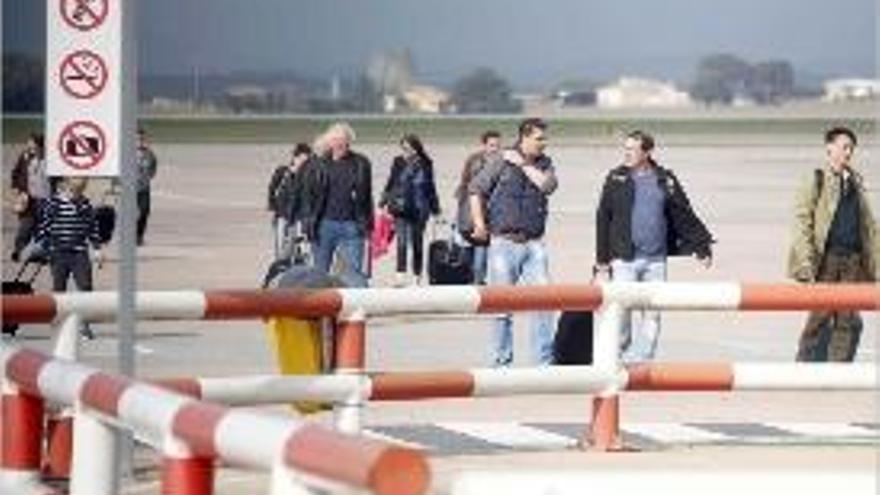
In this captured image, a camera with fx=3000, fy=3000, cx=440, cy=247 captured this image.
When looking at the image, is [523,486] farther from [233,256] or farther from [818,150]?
[818,150]

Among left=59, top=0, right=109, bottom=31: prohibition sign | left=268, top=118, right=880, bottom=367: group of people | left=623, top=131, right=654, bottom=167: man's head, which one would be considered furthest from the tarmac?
left=59, top=0, right=109, bottom=31: prohibition sign

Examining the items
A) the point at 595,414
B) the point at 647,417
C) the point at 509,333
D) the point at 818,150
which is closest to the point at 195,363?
the point at 509,333

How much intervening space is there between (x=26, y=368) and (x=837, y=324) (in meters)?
10.9

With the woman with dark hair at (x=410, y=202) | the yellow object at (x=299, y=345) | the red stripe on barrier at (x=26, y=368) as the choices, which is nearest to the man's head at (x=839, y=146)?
the yellow object at (x=299, y=345)

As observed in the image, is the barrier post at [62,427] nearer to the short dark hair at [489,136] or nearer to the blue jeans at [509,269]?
the blue jeans at [509,269]

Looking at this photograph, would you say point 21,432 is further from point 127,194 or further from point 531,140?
point 531,140

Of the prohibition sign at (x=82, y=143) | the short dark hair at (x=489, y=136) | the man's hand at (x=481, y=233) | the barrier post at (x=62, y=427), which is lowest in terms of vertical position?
the barrier post at (x=62, y=427)

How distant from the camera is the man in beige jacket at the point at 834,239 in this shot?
1872 cm

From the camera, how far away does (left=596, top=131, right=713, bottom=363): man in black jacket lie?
20234mm

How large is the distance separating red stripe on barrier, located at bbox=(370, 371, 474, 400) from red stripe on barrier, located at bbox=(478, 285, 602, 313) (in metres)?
0.33

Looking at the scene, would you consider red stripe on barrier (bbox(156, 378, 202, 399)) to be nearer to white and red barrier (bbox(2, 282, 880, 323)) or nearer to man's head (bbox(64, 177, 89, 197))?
white and red barrier (bbox(2, 282, 880, 323))

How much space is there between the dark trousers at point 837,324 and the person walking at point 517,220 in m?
1.77

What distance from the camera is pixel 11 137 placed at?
528 feet

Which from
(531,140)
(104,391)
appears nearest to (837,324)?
(531,140)
